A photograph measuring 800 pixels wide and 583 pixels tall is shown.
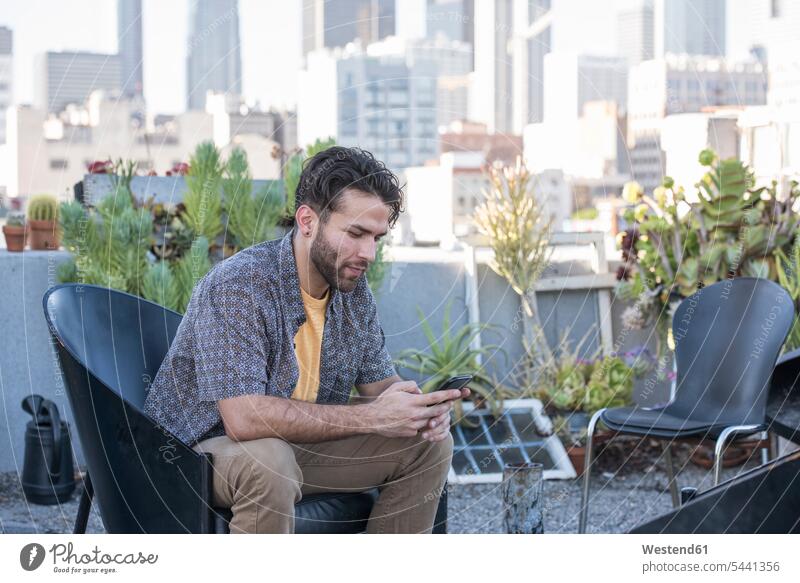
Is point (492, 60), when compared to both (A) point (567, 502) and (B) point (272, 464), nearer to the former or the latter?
(B) point (272, 464)

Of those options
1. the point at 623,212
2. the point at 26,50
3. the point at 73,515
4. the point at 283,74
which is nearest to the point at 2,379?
the point at 73,515

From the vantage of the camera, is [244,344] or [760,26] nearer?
[244,344]

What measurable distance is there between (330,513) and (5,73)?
1.48 meters

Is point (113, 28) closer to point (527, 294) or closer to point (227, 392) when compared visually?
point (227, 392)

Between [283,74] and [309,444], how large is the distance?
944 millimetres

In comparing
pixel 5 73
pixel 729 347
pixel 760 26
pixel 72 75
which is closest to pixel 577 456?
pixel 729 347

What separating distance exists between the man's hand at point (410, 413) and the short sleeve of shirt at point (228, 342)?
0.77 ft

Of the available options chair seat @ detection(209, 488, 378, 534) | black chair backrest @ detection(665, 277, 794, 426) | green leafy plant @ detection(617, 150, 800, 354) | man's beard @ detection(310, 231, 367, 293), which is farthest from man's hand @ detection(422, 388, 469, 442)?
green leafy plant @ detection(617, 150, 800, 354)

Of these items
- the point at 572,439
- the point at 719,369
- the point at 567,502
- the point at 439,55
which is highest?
the point at 439,55

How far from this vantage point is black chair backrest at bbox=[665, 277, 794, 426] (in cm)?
283

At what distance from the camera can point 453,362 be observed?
3936 mm

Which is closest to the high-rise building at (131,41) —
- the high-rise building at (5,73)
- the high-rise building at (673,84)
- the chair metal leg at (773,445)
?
the high-rise building at (5,73)

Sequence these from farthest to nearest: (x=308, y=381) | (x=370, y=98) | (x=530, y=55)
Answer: (x=530, y=55) < (x=370, y=98) < (x=308, y=381)

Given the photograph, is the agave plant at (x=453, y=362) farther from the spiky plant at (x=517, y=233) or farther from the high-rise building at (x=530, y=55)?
the high-rise building at (x=530, y=55)
